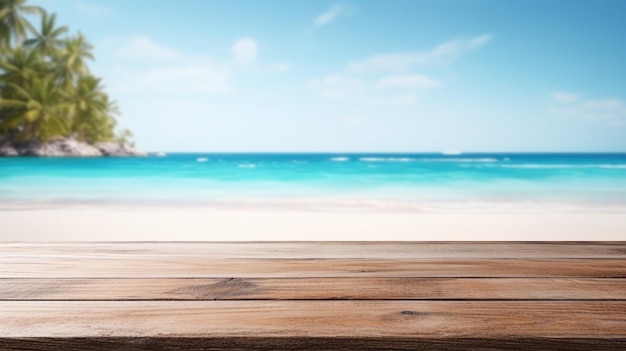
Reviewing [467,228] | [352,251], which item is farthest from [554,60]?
[352,251]

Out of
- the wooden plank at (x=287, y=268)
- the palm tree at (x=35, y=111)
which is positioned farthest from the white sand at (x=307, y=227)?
the palm tree at (x=35, y=111)

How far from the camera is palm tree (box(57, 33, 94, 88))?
562 inches

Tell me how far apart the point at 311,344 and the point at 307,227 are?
210 cm

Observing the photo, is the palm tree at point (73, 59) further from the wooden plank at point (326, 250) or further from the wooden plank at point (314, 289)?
the wooden plank at point (314, 289)

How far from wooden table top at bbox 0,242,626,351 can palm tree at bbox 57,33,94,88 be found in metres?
15.4

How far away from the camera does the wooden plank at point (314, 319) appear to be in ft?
1.63

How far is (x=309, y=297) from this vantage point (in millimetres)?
620

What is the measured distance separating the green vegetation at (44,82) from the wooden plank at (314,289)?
14.2 m

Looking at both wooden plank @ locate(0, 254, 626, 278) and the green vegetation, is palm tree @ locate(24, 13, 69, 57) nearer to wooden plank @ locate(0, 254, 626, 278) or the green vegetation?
the green vegetation

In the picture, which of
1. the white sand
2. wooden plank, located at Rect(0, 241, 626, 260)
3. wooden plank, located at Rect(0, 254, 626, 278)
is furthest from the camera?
the white sand

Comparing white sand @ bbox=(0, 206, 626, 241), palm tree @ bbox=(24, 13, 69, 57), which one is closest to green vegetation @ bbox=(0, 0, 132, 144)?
palm tree @ bbox=(24, 13, 69, 57)

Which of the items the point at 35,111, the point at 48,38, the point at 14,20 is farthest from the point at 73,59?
the point at 35,111

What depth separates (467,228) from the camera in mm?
2545

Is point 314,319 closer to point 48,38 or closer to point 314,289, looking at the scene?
point 314,289
